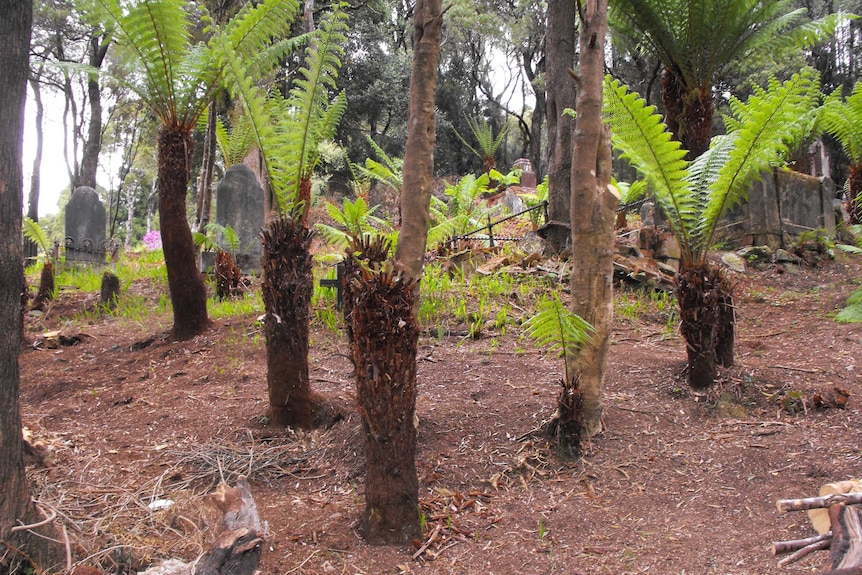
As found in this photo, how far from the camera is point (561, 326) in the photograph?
3.00 meters

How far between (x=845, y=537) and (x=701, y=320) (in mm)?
2600

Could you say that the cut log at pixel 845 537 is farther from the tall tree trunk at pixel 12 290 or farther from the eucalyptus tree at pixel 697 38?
the eucalyptus tree at pixel 697 38

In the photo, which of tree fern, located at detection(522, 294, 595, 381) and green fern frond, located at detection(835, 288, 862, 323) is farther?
green fern frond, located at detection(835, 288, 862, 323)

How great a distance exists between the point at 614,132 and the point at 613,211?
741mm

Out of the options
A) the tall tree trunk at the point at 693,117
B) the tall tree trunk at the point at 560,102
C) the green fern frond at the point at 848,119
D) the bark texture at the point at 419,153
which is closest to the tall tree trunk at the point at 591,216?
the bark texture at the point at 419,153

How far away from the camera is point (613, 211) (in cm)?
317

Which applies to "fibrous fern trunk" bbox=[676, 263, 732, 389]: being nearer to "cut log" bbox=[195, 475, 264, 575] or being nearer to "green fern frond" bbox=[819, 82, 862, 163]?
"cut log" bbox=[195, 475, 264, 575]

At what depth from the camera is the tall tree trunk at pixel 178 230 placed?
541 cm

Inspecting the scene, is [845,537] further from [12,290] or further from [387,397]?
[12,290]

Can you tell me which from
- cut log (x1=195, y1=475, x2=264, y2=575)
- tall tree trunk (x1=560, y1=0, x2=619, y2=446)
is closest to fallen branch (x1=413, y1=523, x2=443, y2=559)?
cut log (x1=195, y1=475, x2=264, y2=575)

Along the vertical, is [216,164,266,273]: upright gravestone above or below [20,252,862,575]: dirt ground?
above

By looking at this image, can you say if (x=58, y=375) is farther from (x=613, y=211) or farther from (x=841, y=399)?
(x=841, y=399)

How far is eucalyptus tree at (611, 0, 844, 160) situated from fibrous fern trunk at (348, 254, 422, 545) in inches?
251

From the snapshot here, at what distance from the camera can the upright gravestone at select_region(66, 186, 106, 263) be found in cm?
1099
